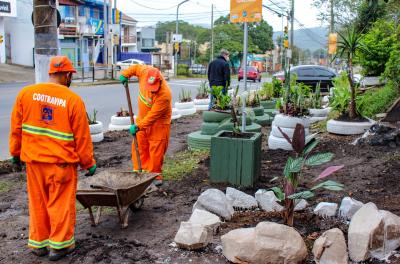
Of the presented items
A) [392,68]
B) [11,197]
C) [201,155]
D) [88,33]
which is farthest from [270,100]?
[88,33]

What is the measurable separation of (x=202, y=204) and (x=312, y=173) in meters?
2.60

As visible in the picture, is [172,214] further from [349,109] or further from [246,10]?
[349,109]

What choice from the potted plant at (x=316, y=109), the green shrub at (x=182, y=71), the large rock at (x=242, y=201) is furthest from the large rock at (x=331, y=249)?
the green shrub at (x=182, y=71)

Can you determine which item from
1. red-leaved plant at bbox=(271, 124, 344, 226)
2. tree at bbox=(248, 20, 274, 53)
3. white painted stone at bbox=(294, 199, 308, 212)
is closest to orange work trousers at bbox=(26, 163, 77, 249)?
red-leaved plant at bbox=(271, 124, 344, 226)

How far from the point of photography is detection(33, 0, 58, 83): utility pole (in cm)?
702

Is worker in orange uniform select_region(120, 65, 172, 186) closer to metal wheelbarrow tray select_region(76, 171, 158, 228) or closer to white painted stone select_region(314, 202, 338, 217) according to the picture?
metal wheelbarrow tray select_region(76, 171, 158, 228)

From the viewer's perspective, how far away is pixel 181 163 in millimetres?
8281

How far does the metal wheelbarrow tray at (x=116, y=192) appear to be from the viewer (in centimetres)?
482

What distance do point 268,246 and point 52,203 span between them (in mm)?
1866

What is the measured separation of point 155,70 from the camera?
653cm

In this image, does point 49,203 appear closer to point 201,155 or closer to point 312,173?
point 312,173

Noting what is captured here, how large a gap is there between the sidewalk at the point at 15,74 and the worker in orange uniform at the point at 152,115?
27519 mm

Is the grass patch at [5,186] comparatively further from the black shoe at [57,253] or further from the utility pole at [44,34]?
the black shoe at [57,253]

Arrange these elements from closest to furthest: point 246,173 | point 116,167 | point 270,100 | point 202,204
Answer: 1. point 202,204
2. point 246,173
3. point 116,167
4. point 270,100
